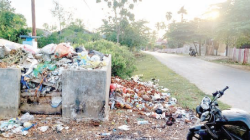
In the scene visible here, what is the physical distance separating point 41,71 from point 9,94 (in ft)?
2.80

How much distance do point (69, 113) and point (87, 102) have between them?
47cm

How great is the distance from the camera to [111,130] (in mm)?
4195

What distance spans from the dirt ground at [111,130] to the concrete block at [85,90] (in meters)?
0.30

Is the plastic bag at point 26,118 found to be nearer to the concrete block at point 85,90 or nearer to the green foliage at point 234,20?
the concrete block at point 85,90

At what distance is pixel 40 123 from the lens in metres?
4.36

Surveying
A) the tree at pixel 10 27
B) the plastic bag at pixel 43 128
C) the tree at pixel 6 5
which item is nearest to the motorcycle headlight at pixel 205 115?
the plastic bag at pixel 43 128

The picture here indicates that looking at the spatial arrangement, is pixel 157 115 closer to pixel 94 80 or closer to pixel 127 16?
pixel 94 80

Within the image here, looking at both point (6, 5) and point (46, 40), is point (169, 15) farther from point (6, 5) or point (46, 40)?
point (46, 40)

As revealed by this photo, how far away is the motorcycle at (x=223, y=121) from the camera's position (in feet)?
7.93

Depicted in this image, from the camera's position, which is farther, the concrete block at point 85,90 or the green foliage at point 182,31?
the green foliage at point 182,31

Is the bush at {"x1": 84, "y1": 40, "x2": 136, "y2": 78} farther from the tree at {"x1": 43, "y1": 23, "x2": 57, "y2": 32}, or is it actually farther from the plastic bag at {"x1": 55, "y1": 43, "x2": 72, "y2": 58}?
the tree at {"x1": 43, "y1": 23, "x2": 57, "y2": 32}

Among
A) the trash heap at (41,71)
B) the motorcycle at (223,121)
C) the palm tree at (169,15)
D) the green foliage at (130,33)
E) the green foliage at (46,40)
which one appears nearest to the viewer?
the motorcycle at (223,121)

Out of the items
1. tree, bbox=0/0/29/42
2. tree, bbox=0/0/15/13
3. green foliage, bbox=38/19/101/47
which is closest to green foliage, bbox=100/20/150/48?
green foliage, bbox=38/19/101/47

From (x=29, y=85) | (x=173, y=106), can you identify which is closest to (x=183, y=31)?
(x=173, y=106)
